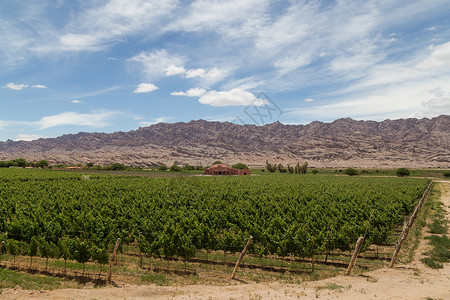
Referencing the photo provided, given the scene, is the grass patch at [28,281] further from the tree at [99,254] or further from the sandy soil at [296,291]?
the tree at [99,254]

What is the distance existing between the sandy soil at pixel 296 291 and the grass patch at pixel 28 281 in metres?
0.59

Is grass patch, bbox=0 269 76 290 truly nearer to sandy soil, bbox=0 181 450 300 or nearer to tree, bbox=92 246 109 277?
sandy soil, bbox=0 181 450 300

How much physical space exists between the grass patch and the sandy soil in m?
0.59

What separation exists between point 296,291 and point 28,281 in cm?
1237

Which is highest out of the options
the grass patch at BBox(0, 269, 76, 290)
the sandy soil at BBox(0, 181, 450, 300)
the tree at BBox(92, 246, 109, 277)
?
the tree at BBox(92, 246, 109, 277)

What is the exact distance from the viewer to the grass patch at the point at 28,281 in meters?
13.0

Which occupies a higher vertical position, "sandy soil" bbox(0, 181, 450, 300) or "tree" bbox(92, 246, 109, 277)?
"tree" bbox(92, 246, 109, 277)

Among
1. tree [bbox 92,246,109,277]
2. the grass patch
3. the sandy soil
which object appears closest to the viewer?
the sandy soil

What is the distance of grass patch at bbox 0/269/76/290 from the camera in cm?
1301

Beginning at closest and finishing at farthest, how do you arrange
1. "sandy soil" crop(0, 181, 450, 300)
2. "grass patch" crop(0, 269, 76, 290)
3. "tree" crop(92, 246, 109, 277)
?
"sandy soil" crop(0, 181, 450, 300) → "grass patch" crop(0, 269, 76, 290) → "tree" crop(92, 246, 109, 277)

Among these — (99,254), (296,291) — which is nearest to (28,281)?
(99,254)

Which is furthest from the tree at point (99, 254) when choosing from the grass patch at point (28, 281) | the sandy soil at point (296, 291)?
the sandy soil at point (296, 291)

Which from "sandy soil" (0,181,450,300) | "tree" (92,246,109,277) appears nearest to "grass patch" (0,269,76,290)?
"sandy soil" (0,181,450,300)

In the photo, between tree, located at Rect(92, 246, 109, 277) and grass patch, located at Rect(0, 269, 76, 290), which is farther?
tree, located at Rect(92, 246, 109, 277)
